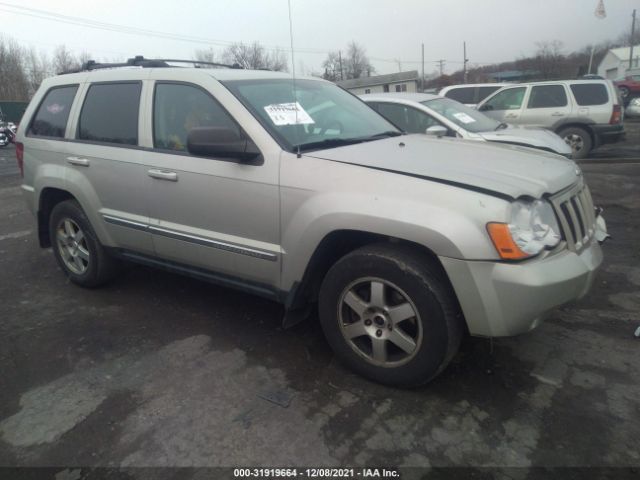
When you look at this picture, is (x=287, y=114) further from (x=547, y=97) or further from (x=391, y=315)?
(x=547, y=97)

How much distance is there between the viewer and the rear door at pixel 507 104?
36.2ft

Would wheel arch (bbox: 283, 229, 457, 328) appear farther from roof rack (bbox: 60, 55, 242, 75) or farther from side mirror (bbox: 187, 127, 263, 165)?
roof rack (bbox: 60, 55, 242, 75)

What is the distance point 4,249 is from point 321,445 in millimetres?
5203

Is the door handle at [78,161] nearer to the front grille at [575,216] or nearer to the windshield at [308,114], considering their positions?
the windshield at [308,114]

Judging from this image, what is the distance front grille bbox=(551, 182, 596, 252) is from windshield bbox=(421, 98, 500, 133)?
4064 millimetres

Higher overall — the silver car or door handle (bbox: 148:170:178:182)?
the silver car

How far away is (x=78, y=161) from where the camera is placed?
12.9ft

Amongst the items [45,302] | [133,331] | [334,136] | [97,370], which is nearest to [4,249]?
[45,302]

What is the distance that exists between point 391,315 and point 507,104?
399 inches

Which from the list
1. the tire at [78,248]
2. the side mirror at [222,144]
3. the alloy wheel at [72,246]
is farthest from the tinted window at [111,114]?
the side mirror at [222,144]

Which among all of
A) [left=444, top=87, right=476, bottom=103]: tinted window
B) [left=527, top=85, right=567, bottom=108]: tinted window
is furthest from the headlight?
[left=444, top=87, right=476, bottom=103]: tinted window

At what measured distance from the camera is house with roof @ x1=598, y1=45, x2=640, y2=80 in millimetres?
59731

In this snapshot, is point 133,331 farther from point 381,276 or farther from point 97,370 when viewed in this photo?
point 381,276

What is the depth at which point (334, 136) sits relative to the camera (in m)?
3.29
